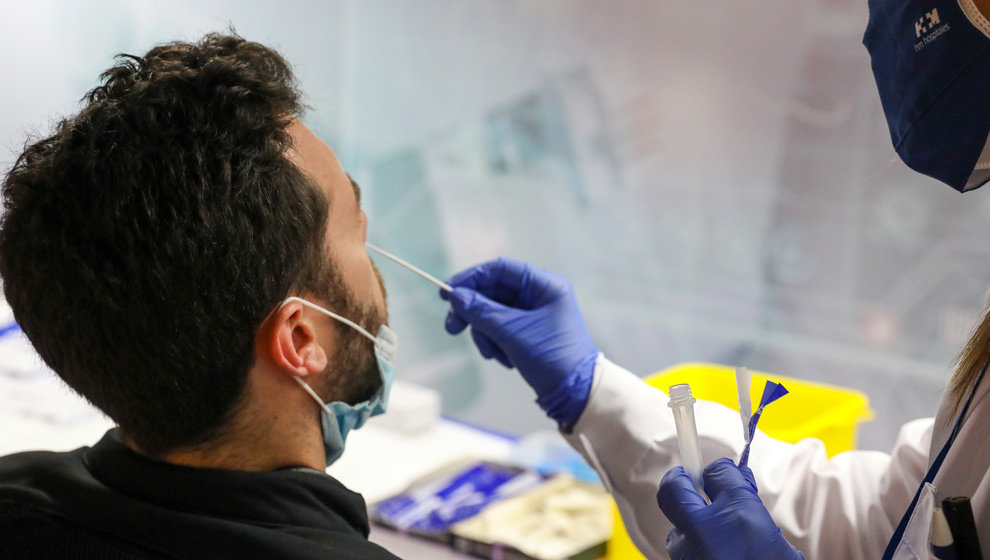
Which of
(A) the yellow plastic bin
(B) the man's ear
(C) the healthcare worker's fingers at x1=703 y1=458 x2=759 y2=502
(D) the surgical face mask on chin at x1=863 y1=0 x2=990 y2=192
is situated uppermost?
(D) the surgical face mask on chin at x1=863 y1=0 x2=990 y2=192

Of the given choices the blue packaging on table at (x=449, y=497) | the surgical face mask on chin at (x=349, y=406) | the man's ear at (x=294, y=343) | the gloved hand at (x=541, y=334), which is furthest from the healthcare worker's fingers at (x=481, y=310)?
the blue packaging on table at (x=449, y=497)

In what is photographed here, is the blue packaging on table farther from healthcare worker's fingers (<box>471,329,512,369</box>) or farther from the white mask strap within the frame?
the white mask strap

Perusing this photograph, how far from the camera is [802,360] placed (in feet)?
7.02

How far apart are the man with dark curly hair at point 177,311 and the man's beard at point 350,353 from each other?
1.8 inches

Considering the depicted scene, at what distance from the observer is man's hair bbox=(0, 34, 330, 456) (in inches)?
40.8

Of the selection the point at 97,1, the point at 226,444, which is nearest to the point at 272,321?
the point at 226,444

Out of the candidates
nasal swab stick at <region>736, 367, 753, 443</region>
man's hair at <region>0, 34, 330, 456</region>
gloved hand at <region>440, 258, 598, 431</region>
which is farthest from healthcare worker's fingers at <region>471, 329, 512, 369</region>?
nasal swab stick at <region>736, 367, 753, 443</region>

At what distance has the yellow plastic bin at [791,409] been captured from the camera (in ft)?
5.41

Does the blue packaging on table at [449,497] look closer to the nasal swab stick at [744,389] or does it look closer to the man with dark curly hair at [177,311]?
the man with dark curly hair at [177,311]

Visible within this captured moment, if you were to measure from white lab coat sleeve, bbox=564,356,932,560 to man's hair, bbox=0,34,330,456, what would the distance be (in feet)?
1.86

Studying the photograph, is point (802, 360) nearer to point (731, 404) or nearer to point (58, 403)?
point (731, 404)

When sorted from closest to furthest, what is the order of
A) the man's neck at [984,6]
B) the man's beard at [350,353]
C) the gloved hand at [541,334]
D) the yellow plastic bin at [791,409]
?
the man's neck at [984,6], the man's beard at [350,353], the gloved hand at [541,334], the yellow plastic bin at [791,409]

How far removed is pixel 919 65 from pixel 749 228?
1121mm

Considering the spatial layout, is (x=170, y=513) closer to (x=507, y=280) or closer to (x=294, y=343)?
(x=294, y=343)
